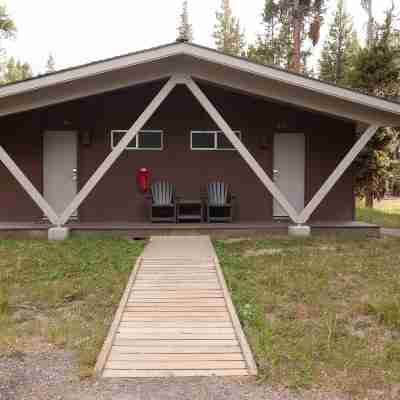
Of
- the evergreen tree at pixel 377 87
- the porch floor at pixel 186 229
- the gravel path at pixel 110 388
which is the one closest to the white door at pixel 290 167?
the porch floor at pixel 186 229

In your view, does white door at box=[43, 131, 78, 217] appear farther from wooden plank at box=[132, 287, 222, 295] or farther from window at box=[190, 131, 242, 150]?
wooden plank at box=[132, 287, 222, 295]

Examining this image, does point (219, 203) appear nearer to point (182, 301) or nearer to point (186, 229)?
point (186, 229)

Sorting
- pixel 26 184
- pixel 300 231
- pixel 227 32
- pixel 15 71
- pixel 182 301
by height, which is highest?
pixel 227 32

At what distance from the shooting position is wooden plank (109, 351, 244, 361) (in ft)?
10.6

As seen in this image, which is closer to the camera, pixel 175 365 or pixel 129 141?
pixel 175 365

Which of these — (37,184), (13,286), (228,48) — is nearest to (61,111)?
(37,184)

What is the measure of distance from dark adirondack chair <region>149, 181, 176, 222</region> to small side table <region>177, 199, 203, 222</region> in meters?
0.15

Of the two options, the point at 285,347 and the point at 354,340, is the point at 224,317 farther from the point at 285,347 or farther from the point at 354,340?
the point at 354,340

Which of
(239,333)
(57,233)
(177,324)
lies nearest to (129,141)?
(57,233)

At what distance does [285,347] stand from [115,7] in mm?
40584

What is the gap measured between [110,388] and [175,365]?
0.51 meters

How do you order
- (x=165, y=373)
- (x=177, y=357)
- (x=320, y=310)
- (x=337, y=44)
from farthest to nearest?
(x=337, y=44), (x=320, y=310), (x=177, y=357), (x=165, y=373)

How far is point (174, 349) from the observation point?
341 centimetres

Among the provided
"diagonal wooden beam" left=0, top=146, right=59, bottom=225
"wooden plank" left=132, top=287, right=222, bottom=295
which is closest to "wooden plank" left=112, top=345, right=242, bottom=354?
"wooden plank" left=132, top=287, right=222, bottom=295
